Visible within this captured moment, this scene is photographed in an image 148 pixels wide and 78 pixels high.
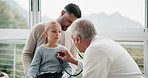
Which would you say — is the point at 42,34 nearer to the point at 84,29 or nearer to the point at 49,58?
the point at 49,58

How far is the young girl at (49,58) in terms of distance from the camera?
217 centimetres

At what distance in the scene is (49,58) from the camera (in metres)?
2.19

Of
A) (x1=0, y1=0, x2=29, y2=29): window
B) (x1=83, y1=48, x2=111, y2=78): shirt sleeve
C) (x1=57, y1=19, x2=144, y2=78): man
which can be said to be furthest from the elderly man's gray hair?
(x1=0, y1=0, x2=29, y2=29): window

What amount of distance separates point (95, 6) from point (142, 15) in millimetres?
531

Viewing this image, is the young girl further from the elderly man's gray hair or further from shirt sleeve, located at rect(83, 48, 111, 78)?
shirt sleeve, located at rect(83, 48, 111, 78)

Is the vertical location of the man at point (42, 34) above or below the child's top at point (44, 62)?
above

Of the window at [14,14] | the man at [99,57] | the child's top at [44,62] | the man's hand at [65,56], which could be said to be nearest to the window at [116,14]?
the window at [14,14]

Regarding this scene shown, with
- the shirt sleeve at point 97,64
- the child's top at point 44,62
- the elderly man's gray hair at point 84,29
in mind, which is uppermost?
the elderly man's gray hair at point 84,29

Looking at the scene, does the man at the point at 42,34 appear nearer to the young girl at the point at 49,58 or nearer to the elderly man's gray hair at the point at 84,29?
the young girl at the point at 49,58

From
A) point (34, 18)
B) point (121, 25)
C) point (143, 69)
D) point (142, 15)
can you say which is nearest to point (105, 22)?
point (121, 25)

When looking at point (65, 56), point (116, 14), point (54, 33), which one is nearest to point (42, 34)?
point (54, 33)

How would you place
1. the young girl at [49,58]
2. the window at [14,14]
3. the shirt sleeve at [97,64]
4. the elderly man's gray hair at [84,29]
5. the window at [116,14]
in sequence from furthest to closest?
the window at [14,14] < the window at [116,14] < the young girl at [49,58] < the elderly man's gray hair at [84,29] < the shirt sleeve at [97,64]

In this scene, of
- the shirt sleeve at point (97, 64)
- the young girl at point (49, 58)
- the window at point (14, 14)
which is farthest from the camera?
the window at point (14, 14)

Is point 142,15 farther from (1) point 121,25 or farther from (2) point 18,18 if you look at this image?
(2) point 18,18
